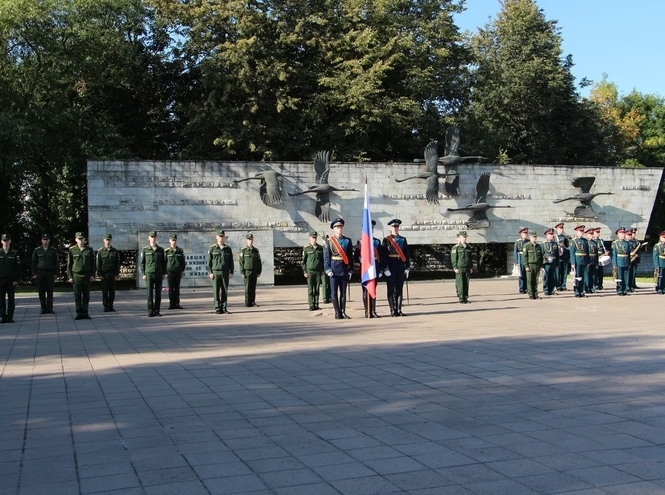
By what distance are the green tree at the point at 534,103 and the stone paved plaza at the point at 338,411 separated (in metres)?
30.0

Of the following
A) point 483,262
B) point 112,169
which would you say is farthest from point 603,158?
point 112,169

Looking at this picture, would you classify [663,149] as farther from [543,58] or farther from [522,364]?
[522,364]

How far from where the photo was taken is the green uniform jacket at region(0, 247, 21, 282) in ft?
47.6

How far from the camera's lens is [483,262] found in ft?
127

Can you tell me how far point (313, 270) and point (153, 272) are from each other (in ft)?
11.6

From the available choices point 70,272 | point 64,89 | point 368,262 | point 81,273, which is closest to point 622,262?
point 368,262

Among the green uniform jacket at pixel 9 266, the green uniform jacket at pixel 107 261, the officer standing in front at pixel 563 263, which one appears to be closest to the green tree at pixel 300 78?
the officer standing in front at pixel 563 263

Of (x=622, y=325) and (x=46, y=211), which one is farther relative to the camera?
(x=46, y=211)

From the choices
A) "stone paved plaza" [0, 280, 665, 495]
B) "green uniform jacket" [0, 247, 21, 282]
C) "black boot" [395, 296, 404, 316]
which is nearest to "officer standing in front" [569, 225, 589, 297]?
"black boot" [395, 296, 404, 316]

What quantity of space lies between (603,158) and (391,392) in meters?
37.3

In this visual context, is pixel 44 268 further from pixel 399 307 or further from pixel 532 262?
pixel 532 262

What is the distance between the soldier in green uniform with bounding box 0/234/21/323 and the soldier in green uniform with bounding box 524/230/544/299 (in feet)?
38.0

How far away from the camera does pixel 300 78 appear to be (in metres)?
31.1

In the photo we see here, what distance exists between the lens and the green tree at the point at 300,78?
29.6m
